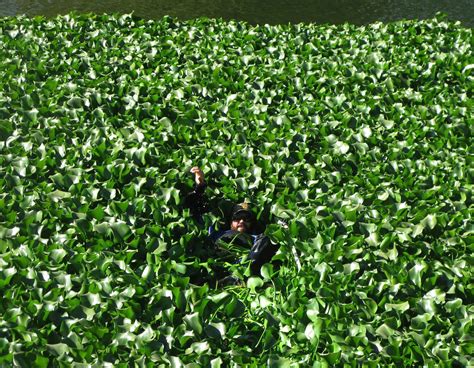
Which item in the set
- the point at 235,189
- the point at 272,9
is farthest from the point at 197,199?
the point at 272,9

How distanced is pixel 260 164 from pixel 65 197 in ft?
5.40

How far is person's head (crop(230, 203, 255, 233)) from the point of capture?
508cm

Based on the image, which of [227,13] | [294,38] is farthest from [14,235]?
[227,13]

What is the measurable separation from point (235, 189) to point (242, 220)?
0.40m

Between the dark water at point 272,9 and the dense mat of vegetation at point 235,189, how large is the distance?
16.5 feet

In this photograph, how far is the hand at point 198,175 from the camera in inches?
210

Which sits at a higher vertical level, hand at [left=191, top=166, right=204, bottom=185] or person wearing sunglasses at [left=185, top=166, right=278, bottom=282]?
hand at [left=191, top=166, right=204, bottom=185]

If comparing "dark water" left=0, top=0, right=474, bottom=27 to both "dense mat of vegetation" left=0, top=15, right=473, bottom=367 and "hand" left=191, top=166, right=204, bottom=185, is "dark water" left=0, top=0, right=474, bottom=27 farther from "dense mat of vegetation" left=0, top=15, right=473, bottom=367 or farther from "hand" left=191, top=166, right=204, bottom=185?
"hand" left=191, top=166, right=204, bottom=185

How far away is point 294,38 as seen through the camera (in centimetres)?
856

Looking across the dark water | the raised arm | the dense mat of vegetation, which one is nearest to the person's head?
the dense mat of vegetation

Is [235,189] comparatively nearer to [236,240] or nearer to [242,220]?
[242,220]

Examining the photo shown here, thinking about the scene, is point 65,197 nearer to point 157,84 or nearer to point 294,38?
point 157,84

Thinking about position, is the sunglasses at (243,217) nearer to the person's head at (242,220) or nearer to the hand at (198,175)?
the person's head at (242,220)

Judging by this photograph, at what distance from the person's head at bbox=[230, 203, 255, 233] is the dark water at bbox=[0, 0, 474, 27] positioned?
915 cm
